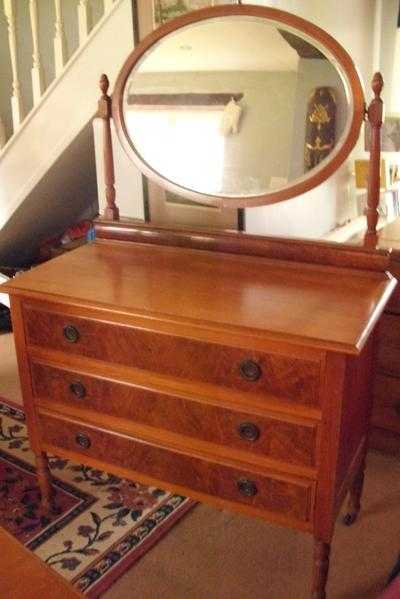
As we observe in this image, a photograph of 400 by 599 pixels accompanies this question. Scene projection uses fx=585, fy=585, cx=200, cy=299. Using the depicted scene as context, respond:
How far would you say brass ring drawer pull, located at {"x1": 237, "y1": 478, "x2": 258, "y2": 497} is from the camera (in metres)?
1.34

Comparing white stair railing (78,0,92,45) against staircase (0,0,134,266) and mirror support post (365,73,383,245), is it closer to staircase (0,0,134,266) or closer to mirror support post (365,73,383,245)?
staircase (0,0,134,266)

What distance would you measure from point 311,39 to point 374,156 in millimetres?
329

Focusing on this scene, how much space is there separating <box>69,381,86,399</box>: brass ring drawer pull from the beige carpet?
20.0 inches

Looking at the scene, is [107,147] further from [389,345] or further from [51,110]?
[389,345]

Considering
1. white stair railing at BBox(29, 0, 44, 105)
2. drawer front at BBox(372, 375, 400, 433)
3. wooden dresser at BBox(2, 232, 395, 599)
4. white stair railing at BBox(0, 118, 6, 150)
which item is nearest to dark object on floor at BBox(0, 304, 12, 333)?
white stair railing at BBox(0, 118, 6, 150)

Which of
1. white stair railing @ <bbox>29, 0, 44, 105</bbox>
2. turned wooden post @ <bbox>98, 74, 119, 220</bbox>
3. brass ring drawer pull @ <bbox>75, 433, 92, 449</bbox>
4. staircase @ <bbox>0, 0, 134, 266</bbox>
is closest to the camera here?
brass ring drawer pull @ <bbox>75, 433, 92, 449</bbox>

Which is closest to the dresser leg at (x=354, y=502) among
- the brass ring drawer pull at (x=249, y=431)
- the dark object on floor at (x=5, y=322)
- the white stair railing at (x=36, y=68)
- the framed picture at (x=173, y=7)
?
the brass ring drawer pull at (x=249, y=431)

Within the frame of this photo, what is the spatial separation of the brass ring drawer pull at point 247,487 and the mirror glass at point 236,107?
2.41 ft

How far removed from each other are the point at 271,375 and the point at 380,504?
2.74ft

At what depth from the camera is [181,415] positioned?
1364mm

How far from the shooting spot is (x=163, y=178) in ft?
5.47

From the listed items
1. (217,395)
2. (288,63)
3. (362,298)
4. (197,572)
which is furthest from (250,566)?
(288,63)

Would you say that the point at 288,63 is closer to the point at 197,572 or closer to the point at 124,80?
the point at 124,80

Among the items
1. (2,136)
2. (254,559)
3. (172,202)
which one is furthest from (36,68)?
(254,559)
